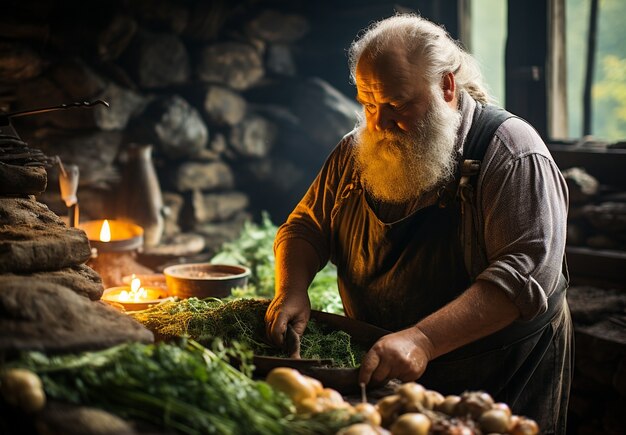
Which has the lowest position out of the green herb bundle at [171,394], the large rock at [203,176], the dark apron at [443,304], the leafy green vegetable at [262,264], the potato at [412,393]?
the leafy green vegetable at [262,264]

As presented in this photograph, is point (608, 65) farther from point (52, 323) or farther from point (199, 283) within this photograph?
point (52, 323)

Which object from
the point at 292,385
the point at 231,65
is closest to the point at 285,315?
the point at 292,385

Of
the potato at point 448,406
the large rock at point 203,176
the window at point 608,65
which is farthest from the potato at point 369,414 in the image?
the window at point 608,65

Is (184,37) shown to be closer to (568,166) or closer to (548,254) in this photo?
(568,166)

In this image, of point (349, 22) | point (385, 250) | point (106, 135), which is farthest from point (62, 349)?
point (349, 22)

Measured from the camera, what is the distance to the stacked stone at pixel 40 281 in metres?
2.05

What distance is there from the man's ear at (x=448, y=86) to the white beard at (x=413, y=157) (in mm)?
68

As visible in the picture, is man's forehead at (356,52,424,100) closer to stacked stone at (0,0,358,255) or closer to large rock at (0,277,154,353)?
large rock at (0,277,154,353)

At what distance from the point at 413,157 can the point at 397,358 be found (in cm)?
113

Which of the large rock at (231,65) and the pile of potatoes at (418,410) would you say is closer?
the pile of potatoes at (418,410)

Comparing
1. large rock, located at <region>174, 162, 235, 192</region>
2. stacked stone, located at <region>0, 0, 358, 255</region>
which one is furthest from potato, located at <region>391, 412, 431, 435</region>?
large rock, located at <region>174, 162, 235, 192</region>

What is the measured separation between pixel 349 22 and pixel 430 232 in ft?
16.9

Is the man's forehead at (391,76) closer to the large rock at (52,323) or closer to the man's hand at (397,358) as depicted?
the man's hand at (397,358)

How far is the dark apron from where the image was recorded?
10.2 feet
